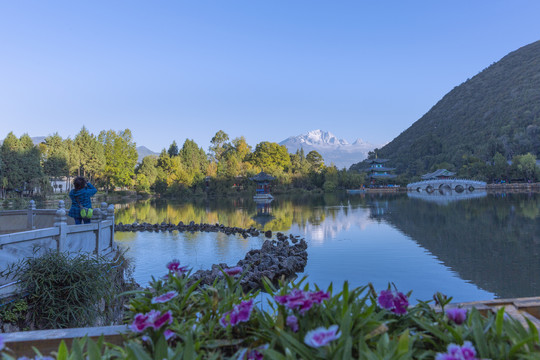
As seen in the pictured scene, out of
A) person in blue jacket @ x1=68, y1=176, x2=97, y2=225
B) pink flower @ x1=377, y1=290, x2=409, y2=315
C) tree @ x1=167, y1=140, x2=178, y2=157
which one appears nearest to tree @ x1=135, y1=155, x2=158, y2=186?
tree @ x1=167, y1=140, x2=178, y2=157

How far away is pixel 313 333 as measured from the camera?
3.52 ft

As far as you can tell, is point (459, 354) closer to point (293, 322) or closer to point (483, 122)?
point (293, 322)

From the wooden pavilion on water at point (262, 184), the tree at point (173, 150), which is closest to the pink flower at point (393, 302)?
the wooden pavilion on water at point (262, 184)

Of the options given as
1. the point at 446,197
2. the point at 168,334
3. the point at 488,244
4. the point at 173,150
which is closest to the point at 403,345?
the point at 168,334

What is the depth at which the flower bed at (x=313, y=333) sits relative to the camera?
1150mm

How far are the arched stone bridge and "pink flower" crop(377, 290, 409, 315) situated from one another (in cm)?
5136

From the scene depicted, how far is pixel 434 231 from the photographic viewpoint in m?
13.8

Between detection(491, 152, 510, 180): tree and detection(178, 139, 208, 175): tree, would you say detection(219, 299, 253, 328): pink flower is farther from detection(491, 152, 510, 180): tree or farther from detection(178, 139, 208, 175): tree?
detection(491, 152, 510, 180): tree

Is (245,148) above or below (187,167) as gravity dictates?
above

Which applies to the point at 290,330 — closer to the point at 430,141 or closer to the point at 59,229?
the point at 59,229

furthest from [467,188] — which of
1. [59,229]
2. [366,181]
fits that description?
[59,229]

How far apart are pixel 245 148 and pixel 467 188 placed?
114 ft

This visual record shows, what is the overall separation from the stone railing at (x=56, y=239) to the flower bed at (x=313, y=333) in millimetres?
3035

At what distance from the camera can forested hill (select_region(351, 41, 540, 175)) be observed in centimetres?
6085
